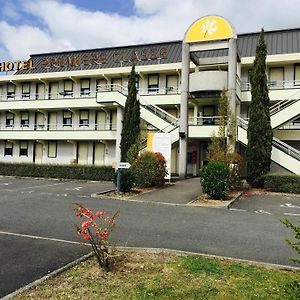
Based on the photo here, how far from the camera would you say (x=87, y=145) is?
118 feet

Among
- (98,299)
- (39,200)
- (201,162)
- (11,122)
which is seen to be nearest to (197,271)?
(98,299)

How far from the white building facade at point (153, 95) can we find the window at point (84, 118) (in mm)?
104

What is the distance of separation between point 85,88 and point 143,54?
23.2 feet

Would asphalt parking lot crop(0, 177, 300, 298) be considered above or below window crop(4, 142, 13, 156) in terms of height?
below

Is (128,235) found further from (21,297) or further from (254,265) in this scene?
(21,297)

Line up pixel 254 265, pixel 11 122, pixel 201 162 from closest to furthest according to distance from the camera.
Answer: pixel 254 265 → pixel 201 162 → pixel 11 122

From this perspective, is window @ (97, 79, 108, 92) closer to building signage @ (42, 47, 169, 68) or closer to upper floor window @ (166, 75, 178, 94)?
building signage @ (42, 47, 169, 68)

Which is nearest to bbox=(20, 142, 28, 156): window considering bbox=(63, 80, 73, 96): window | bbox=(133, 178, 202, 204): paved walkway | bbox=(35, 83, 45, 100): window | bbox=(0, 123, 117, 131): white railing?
bbox=(0, 123, 117, 131): white railing

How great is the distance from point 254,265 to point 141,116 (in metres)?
22.9

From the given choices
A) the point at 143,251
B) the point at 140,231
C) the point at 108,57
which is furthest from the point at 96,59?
the point at 143,251

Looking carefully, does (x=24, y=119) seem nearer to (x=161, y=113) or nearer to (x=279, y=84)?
(x=161, y=113)

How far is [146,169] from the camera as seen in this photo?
63.5 feet

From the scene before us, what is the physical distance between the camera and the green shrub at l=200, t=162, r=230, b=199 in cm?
1521

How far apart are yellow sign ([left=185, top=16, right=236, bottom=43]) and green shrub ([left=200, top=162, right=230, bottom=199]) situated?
1244 centimetres
